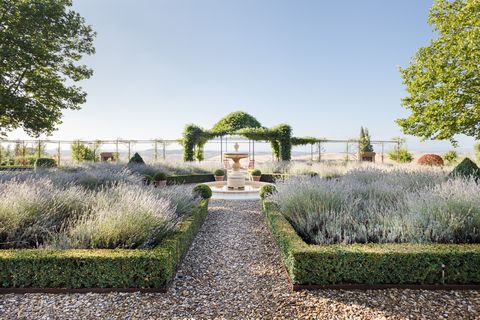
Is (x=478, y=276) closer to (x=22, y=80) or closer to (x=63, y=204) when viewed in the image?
(x=63, y=204)

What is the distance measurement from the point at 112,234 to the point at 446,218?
164 inches

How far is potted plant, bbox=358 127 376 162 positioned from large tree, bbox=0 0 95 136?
16692 mm

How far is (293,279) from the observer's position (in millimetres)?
3150

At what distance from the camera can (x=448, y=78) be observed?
1011cm

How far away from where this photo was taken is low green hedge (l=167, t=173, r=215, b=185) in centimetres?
1167

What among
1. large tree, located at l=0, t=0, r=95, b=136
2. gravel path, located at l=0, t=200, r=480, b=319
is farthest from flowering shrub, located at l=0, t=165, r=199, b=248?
large tree, located at l=0, t=0, r=95, b=136

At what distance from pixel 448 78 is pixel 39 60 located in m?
15.0

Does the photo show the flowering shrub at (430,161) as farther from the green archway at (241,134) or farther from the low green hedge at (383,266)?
the low green hedge at (383,266)

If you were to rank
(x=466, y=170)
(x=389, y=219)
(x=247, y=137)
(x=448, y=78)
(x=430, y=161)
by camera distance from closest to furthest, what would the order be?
(x=389, y=219)
(x=466, y=170)
(x=448, y=78)
(x=430, y=161)
(x=247, y=137)

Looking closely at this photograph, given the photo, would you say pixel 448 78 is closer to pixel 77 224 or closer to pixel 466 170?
pixel 466 170

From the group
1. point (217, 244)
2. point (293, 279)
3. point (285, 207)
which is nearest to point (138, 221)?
point (217, 244)

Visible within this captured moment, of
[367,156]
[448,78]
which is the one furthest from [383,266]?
[367,156]

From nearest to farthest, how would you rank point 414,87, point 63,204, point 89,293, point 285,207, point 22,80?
point 89,293 → point 63,204 → point 285,207 → point 414,87 → point 22,80

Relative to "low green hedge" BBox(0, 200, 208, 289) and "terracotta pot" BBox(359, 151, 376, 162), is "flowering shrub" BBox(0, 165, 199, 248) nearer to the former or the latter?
"low green hedge" BBox(0, 200, 208, 289)
